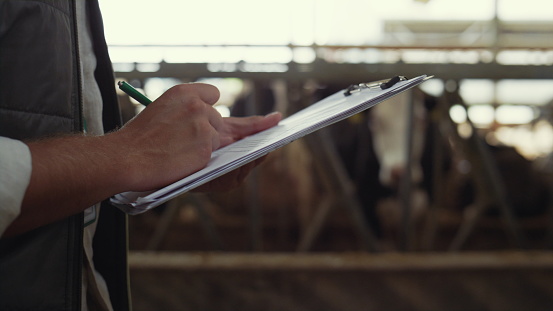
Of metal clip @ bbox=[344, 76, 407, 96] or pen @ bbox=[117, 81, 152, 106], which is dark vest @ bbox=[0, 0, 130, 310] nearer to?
pen @ bbox=[117, 81, 152, 106]

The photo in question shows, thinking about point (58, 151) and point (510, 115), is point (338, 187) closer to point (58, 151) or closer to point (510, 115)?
point (58, 151)

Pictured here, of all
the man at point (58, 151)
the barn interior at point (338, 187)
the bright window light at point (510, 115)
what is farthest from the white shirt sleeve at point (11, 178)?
the bright window light at point (510, 115)

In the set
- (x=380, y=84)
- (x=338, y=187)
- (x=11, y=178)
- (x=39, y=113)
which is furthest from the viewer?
(x=338, y=187)

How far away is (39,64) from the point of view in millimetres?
617

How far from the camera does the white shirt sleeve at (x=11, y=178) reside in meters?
0.47

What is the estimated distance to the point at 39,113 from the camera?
620 mm

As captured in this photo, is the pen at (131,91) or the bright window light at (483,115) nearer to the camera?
the pen at (131,91)

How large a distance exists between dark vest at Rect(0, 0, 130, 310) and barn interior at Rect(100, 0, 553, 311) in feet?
1.54

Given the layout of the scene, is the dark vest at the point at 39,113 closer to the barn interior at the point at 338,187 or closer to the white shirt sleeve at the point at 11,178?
the white shirt sleeve at the point at 11,178

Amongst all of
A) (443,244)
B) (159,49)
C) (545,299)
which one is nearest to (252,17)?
(159,49)

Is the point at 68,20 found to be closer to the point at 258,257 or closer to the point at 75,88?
the point at 75,88

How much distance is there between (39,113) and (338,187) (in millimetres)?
1429

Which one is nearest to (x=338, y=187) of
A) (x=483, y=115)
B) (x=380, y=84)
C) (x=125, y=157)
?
(x=380, y=84)

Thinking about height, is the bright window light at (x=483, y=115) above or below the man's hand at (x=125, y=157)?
below
